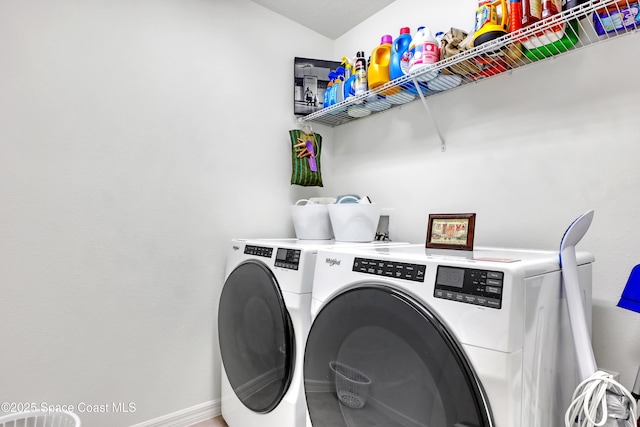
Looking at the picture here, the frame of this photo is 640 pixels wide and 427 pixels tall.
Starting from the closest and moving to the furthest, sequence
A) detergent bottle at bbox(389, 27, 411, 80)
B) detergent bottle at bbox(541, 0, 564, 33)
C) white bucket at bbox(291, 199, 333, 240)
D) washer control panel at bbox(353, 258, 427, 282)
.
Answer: washer control panel at bbox(353, 258, 427, 282), detergent bottle at bbox(541, 0, 564, 33), detergent bottle at bbox(389, 27, 411, 80), white bucket at bbox(291, 199, 333, 240)

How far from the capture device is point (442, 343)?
29.4 inches

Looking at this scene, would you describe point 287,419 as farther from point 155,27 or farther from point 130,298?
point 155,27

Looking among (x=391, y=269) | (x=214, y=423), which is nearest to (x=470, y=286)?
(x=391, y=269)

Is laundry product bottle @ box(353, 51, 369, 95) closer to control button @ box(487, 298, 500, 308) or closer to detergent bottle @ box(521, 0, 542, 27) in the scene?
detergent bottle @ box(521, 0, 542, 27)

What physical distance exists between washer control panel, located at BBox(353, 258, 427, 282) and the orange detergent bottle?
1.04 meters

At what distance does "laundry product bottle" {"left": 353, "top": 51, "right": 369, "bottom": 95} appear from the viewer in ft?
5.86

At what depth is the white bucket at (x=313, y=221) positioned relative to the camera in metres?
1.84

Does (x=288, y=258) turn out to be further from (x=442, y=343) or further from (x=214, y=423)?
(x=214, y=423)

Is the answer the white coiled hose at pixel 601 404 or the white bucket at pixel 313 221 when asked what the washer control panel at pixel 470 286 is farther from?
the white bucket at pixel 313 221

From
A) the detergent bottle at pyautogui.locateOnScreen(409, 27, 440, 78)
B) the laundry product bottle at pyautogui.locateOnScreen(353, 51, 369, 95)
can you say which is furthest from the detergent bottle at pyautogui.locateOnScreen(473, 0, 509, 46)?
the laundry product bottle at pyautogui.locateOnScreen(353, 51, 369, 95)

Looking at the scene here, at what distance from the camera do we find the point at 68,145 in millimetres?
1443

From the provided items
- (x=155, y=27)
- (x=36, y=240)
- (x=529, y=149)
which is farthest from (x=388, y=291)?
(x=155, y=27)

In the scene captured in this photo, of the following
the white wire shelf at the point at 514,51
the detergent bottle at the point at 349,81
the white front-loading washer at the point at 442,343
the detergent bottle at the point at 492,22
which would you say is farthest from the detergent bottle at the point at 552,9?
the detergent bottle at the point at 349,81

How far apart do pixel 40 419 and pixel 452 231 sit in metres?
1.75
